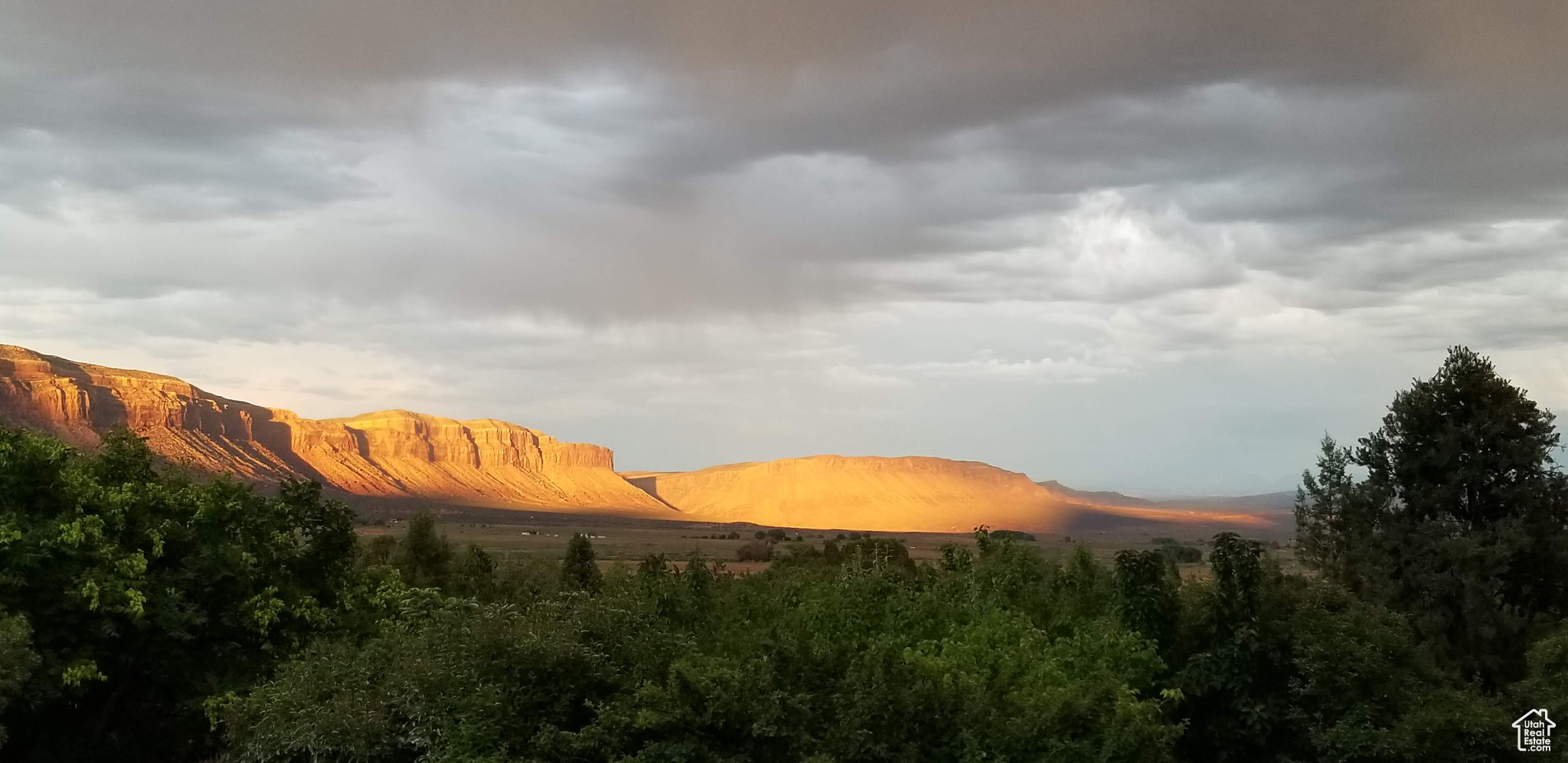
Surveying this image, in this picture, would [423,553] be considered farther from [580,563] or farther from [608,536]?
[608,536]

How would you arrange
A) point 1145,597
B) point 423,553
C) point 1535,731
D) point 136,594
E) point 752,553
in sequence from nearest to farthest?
1. point 1535,731
2. point 1145,597
3. point 136,594
4. point 423,553
5. point 752,553

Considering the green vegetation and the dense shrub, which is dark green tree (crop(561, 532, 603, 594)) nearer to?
the green vegetation

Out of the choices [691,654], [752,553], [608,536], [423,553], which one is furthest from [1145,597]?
[608,536]

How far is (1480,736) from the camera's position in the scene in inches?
667

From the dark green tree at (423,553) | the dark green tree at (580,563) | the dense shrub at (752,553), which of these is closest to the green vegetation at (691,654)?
the dark green tree at (580,563)

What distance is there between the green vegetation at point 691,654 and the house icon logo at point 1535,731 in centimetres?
26

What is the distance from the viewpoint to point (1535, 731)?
1697cm

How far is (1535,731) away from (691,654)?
1285 centimetres

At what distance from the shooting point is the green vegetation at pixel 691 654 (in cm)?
1522

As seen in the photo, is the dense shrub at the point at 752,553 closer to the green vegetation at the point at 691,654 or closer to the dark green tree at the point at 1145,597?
the green vegetation at the point at 691,654

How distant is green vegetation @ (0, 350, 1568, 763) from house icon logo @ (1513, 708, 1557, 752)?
0.26 m

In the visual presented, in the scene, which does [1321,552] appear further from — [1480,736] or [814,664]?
[814,664]

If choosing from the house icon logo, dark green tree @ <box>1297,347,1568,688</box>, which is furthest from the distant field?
the house icon logo

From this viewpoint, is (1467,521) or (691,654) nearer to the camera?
(691,654)
